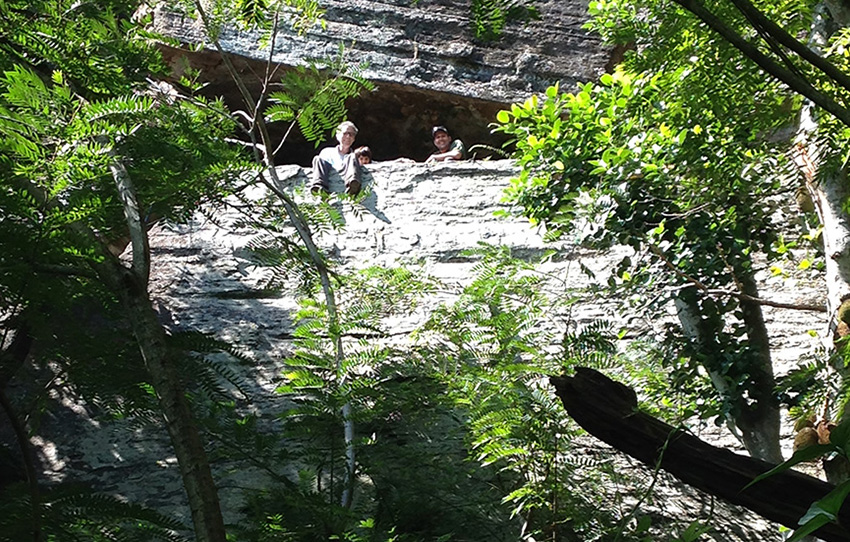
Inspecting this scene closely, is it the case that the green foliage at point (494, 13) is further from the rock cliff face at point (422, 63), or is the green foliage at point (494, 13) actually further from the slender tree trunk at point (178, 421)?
the rock cliff face at point (422, 63)

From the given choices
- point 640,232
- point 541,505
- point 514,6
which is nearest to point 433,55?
point 640,232

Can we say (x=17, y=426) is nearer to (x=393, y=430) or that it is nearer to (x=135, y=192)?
(x=135, y=192)

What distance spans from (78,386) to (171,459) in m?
1.55

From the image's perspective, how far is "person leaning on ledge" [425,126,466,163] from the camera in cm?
739

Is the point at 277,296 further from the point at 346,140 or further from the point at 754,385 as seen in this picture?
the point at 754,385

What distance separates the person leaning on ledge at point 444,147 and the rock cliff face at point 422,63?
472 millimetres

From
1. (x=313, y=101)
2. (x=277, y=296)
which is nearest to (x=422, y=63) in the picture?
(x=277, y=296)

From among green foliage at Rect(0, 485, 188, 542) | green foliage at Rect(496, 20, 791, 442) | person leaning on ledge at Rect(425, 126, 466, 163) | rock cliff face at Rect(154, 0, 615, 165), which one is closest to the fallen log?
green foliage at Rect(496, 20, 791, 442)

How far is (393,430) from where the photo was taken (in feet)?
13.1

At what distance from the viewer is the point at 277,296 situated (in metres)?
5.32

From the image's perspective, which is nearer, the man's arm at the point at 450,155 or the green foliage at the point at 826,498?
the green foliage at the point at 826,498

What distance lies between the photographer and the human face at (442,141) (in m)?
7.69

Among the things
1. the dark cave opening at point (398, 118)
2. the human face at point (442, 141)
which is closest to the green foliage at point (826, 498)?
the human face at point (442, 141)

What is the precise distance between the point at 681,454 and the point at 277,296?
337cm
